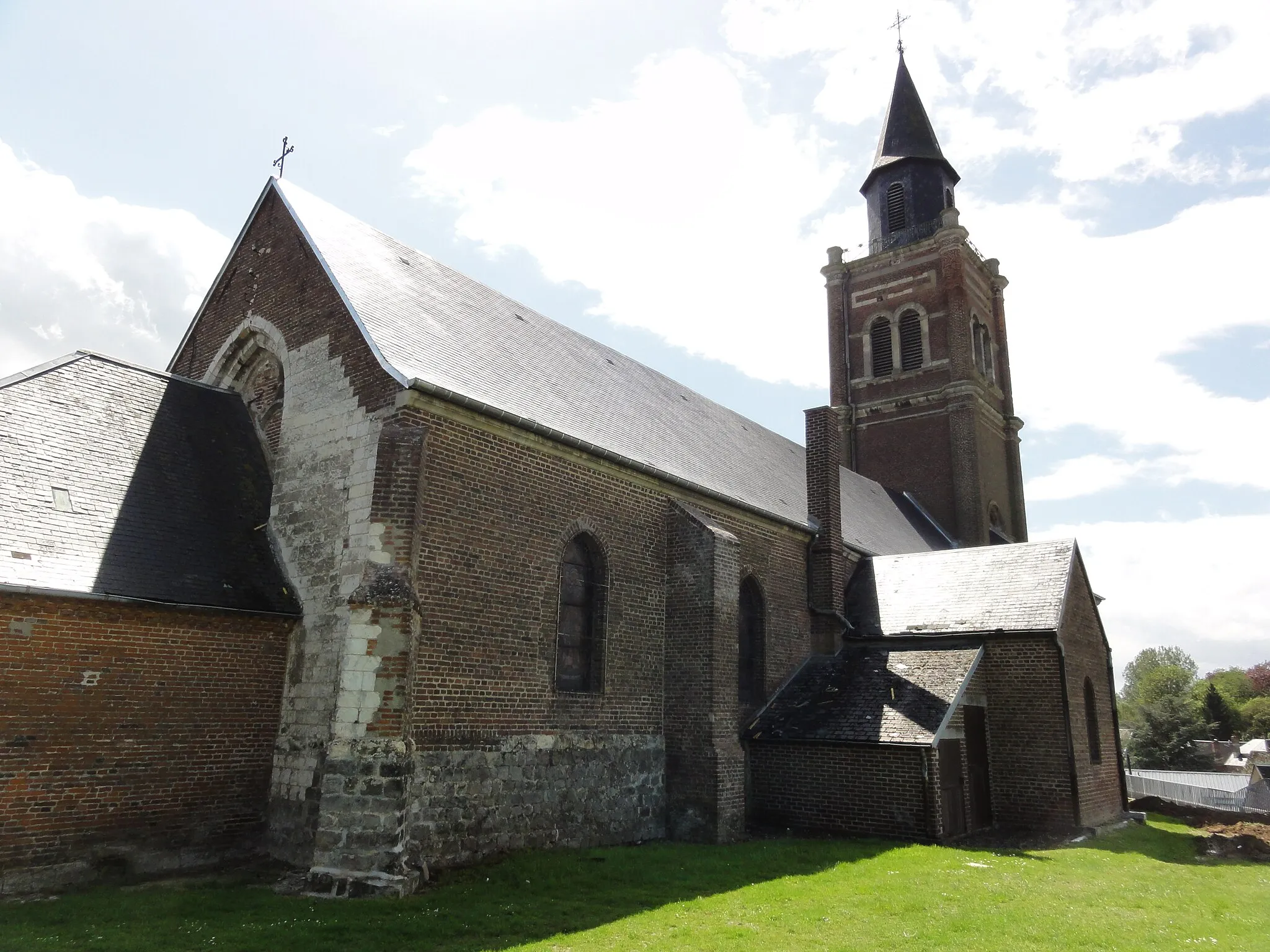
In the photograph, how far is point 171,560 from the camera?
10703 millimetres

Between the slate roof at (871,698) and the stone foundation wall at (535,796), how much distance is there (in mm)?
2714

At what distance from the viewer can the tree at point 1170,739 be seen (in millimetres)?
45469

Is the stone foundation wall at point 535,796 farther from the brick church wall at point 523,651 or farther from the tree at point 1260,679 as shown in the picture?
the tree at point 1260,679

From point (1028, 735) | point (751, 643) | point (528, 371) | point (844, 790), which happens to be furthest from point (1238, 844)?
point (528, 371)

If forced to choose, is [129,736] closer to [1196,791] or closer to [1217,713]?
[1196,791]

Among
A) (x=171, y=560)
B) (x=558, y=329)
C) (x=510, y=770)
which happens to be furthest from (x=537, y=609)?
(x=558, y=329)

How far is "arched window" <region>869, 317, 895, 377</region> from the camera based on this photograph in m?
31.4

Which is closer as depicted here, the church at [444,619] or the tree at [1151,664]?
the church at [444,619]

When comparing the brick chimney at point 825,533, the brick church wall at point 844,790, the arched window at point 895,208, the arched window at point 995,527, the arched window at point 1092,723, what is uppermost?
the arched window at point 895,208

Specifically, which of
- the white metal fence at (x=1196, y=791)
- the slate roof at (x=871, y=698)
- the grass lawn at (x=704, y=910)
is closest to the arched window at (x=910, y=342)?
the white metal fence at (x=1196, y=791)

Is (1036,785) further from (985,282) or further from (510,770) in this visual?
(985,282)

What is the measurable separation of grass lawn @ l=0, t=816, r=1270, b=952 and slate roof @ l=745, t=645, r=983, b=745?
7.75ft

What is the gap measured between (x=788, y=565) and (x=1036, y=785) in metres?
5.78

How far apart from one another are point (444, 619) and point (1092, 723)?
44.6 feet
